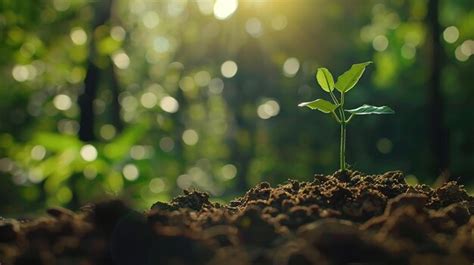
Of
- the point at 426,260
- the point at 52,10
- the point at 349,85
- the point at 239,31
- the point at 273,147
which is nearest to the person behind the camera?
the point at 426,260

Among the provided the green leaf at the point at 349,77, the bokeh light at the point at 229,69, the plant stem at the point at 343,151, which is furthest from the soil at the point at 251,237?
the bokeh light at the point at 229,69

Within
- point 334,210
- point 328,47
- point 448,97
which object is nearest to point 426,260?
point 334,210

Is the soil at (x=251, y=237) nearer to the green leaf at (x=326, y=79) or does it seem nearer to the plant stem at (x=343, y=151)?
the plant stem at (x=343, y=151)

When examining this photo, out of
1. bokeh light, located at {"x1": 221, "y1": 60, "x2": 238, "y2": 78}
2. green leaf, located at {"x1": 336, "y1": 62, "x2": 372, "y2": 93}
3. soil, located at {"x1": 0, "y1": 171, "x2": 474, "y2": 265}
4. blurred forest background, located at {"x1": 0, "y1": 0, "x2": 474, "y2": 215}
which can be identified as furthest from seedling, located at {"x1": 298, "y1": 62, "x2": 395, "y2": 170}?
bokeh light, located at {"x1": 221, "y1": 60, "x2": 238, "y2": 78}

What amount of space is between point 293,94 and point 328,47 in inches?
180

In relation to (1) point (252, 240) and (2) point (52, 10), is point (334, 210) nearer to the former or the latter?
(1) point (252, 240)

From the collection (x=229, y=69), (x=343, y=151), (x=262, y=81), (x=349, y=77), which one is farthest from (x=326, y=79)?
(x=229, y=69)

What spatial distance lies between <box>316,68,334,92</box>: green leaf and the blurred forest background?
4.14m

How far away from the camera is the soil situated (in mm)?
1052

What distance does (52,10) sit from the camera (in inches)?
297

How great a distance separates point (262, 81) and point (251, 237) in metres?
23.7

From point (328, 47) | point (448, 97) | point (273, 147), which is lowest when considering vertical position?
point (273, 147)

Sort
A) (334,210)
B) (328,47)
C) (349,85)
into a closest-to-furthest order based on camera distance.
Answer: (334,210) < (349,85) < (328,47)

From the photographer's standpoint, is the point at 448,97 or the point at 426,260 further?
the point at 448,97
